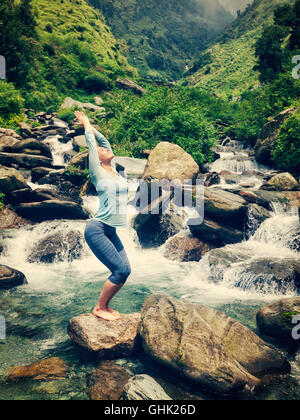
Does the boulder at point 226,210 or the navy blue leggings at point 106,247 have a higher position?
the navy blue leggings at point 106,247

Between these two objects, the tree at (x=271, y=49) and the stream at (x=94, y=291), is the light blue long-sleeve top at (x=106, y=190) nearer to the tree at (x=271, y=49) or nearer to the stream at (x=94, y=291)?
the stream at (x=94, y=291)

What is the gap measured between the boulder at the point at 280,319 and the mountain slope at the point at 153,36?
383 ft

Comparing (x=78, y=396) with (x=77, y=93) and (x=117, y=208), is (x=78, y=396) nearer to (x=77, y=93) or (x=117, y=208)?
(x=117, y=208)

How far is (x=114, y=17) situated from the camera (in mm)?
152000

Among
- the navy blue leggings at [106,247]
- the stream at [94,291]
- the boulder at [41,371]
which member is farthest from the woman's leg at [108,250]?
the stream at [94,291]

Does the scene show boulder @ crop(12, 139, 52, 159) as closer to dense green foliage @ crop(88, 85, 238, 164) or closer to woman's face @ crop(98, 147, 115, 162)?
dense green foliage @ crop(88, 85, 238, 164)

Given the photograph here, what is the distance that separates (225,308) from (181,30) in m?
215

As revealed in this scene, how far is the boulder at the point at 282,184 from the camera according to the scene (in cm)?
1262

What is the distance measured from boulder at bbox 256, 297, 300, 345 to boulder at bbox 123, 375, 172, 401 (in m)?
2.69

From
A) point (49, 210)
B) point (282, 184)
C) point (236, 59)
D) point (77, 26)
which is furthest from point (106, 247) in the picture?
point (77, 26)

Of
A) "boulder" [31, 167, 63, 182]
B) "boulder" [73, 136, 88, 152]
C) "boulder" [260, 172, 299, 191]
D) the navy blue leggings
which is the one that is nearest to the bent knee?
the navy blue leggings

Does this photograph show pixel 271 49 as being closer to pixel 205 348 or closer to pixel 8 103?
pixel 8 103
